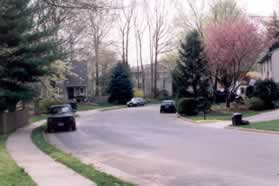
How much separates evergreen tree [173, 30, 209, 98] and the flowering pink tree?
57.5 inches

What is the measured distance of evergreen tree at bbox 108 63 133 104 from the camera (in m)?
71.6

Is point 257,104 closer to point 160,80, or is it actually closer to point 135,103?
point 135,103

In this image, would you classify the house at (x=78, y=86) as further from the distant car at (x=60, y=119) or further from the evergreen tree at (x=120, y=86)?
the distant car at (x=60, y=119)

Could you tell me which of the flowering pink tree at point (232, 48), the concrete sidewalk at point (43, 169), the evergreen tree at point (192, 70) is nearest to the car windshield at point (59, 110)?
the concrete sidewalk at point (43, 169)

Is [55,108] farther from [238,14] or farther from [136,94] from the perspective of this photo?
[136,94]

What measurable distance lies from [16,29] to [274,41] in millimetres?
33206

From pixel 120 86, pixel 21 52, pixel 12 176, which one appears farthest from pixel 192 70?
pixel 12 176

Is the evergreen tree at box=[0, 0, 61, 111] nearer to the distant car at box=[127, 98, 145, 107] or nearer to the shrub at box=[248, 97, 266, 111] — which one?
the shrub at box=[248, 97, 266, 111]

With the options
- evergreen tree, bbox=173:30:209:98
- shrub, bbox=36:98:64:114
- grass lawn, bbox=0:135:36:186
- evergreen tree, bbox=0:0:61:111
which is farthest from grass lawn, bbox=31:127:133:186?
shrub, bbox=36:98:64:114

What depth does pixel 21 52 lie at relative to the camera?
902 inches

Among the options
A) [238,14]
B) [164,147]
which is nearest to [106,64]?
[238,14]

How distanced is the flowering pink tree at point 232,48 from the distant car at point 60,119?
20984 millimetres

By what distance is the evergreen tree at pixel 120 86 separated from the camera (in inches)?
2817

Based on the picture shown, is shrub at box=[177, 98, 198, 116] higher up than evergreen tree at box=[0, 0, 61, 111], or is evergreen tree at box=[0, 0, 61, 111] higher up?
evergreen tree at box=[0, 0, 61, 111]
